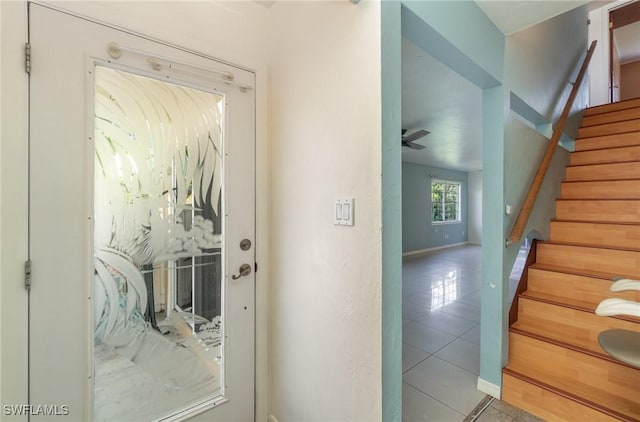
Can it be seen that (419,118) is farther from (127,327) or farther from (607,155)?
(127,327)

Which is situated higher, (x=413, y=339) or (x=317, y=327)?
(x=317, y=327)

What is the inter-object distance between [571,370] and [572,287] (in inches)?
23.2

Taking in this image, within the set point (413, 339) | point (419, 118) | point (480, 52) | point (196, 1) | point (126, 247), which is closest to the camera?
point (126, 247)

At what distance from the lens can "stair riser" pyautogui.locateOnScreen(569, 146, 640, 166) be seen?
2.50 meters

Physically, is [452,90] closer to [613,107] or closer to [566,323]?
[566,323]

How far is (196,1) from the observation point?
129 cm

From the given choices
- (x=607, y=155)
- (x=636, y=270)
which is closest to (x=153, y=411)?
(x=636, y=270)

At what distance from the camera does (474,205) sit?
8625 millimetres

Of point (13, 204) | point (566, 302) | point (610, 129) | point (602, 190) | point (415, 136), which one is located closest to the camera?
point (13, 204)

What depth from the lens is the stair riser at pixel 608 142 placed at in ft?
8.61

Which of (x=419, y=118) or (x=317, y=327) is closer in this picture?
(x=317, y=327)

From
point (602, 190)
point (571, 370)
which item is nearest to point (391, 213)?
point (571, 370)

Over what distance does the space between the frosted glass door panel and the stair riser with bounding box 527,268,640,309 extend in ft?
7.68

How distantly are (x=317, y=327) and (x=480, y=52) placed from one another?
1804 mm
